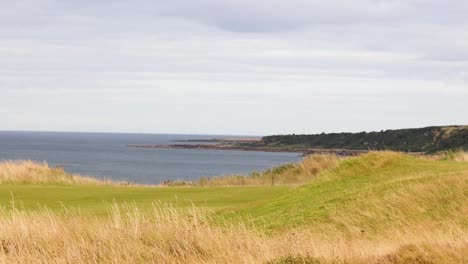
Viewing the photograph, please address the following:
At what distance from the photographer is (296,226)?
15.5 m

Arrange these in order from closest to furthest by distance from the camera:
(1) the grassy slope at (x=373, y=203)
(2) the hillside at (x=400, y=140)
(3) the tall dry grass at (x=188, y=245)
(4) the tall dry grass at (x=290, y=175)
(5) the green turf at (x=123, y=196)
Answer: (3) the tall dry grass at (x=188, y=245)
(1) the grassy slope at (x=373, y=203)
(5) the green turf at (x=123, y=196)
(4) the tall dry grass at (x=290, y=175)
(2) the hillside at (x=400, y=140)

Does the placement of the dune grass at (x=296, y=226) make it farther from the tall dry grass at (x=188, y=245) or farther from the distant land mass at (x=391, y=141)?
the distant land mass at (x=391, y=141)

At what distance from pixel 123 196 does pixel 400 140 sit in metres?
97.7

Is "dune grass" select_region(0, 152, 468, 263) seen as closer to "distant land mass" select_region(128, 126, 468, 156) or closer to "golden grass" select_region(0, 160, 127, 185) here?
"golden grass" select_region(0, 160, 127, 185)

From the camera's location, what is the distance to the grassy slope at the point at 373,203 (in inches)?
606

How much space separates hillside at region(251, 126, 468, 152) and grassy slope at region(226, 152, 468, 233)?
6986cm

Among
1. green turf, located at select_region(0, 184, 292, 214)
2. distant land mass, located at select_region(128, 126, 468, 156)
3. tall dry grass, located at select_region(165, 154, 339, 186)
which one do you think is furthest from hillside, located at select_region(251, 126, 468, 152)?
green turf, located at select_region(0, 184, 292, 214)

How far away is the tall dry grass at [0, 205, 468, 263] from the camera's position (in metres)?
10.7

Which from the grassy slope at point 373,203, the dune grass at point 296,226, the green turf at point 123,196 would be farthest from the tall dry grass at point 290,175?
the grassy slope at point 373,203

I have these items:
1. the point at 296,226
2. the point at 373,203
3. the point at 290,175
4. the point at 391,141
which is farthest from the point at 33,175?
the point at 391,141

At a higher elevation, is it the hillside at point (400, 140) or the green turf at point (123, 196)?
the hillside at point (400, 140)

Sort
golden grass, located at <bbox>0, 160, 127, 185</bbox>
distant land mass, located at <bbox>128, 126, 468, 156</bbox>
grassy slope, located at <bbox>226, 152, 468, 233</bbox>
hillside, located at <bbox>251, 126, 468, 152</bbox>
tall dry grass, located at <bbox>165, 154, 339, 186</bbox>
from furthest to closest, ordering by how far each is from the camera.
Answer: distant land mass, located at <bbox>128, 126, 468, 156</bbox>, hillside, located at <bbox>251, 126, 468, 152</bbox>, tall dry grass, located at <bbox>165, 154, 339, 186</bbox>, golden grass, located at <bbox>0, 160, 127, 185</bbox>, grassy slope, located at <bbox>226, 152, 468, 233</bbox>

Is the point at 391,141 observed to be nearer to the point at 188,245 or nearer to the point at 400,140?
the point at 400,140

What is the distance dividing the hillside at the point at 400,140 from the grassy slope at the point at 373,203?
69863 millimetres
